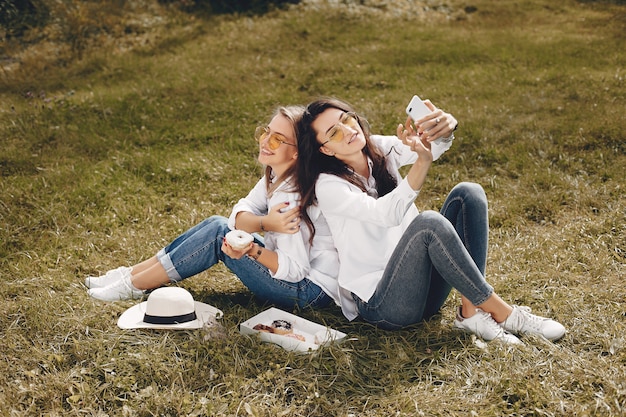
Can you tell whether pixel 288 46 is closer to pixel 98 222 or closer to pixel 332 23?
pixel 332 23

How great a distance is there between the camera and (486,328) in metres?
4.08

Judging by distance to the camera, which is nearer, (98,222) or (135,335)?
(135,335)

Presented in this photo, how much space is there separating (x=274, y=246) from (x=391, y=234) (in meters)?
0.81

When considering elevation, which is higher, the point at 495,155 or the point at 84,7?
the point at 84,7

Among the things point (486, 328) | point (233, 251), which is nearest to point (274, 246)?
point (233, 251)

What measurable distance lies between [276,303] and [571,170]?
4.31 metres

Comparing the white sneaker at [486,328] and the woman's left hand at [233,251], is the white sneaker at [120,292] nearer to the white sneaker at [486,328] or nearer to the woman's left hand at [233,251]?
the woman's left hand at [233,251]

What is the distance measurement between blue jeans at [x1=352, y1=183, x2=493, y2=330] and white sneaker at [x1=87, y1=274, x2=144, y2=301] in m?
1.63

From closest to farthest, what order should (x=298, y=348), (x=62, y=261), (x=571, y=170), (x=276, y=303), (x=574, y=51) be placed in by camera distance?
(x=298, y=348) < (x=276, y=303) < (x=62, y=261) < (x=571, y=170) < (x=574, y=51)

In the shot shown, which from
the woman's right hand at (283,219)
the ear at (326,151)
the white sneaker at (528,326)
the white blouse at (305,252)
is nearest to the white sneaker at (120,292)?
the white blouse at (305,252)

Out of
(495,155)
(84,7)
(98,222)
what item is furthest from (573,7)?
(98,222)

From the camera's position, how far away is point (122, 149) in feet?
26.7

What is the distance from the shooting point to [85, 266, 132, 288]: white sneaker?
192 inches

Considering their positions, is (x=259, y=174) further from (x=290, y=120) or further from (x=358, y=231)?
(x=358, y=231)
